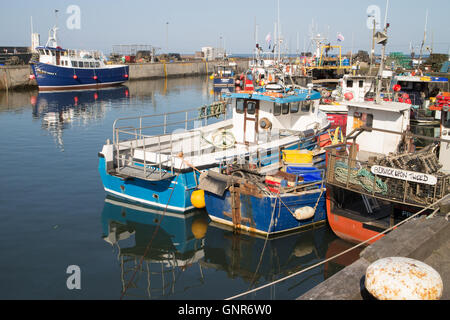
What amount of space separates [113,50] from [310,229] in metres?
87.4

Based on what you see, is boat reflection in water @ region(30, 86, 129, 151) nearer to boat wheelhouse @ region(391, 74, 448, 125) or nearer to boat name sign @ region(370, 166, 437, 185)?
boat name sign @ region(370, 166, 437, 185)

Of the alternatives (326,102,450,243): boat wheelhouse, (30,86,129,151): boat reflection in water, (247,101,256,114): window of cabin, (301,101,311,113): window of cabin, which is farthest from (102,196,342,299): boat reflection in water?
(30,86,129,151): boat reflection in water

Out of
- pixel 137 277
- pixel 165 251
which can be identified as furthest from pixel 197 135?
pixel 137 277

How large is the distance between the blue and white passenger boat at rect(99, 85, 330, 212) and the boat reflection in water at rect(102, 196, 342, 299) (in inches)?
36.4

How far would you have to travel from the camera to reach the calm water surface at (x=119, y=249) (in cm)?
1005

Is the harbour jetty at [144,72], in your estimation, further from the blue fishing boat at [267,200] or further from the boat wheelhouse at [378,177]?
the boat wheelhouse at [378,177]

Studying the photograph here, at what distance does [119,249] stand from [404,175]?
8.19m

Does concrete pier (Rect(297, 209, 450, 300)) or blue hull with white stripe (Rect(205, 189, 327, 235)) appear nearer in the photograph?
A: concrete pier (Rect(297, 209, 450, 300))

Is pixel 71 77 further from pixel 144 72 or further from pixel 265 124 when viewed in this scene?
pixel 265 124

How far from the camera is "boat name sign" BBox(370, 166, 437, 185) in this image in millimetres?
9578

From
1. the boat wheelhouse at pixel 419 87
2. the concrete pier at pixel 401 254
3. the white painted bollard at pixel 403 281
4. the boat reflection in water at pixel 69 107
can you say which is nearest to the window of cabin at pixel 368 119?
the concrete pier at pixel 401 254

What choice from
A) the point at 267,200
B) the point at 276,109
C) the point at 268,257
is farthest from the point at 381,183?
the point at 276,109

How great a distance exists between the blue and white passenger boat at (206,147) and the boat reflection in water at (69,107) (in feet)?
32.5
